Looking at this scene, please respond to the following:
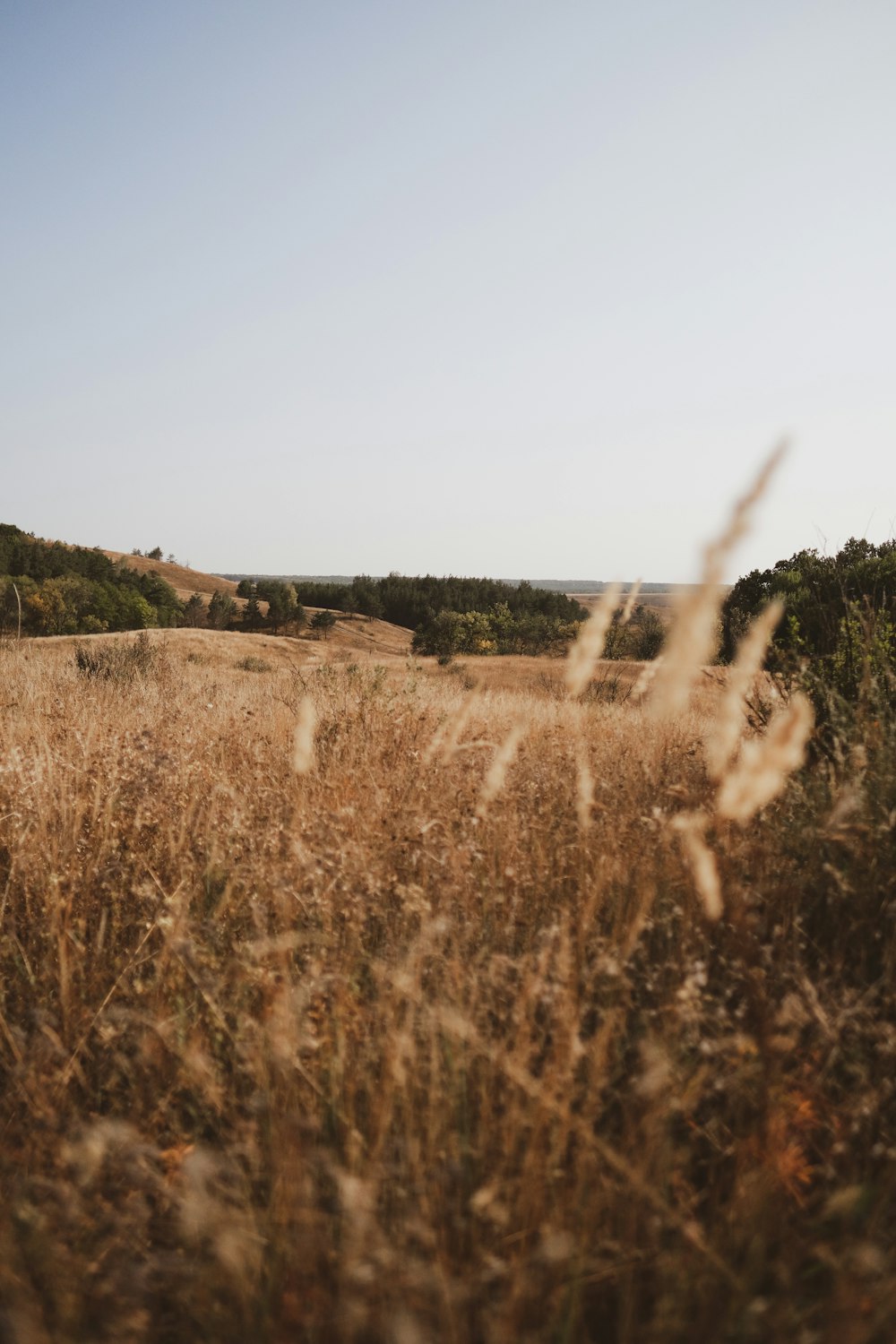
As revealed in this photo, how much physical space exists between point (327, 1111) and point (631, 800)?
2.01m

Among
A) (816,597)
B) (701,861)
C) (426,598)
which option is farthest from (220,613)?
(701,861)

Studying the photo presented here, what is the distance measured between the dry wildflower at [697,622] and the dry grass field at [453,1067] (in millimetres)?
233

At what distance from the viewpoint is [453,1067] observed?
1.49 meters

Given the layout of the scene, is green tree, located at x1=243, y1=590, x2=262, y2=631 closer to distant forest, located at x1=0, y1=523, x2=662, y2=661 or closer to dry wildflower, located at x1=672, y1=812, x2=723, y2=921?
distant forest, located at x1=0, y1=523, x2=662, y2=661

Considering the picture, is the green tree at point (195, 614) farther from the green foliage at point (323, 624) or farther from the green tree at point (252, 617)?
the green foliage at point (323, 624)

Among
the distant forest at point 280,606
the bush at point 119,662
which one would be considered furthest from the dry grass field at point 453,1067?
the distant forest at point 280,606

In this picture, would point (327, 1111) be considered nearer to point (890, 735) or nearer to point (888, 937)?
point (888, 937)

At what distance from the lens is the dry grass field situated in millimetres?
1177

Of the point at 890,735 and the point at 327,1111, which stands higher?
the point at 890,735

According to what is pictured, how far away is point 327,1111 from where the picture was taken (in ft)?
5.29

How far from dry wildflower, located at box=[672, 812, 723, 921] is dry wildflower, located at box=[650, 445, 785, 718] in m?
0.40

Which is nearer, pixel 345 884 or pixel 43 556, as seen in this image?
pixel 345 884

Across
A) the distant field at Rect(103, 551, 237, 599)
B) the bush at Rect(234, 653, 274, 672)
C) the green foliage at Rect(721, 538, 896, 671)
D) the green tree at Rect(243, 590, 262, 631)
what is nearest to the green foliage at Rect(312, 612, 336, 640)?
the green tree at Rect(243, 590, 262, 631)

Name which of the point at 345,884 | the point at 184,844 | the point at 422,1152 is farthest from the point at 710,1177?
the point at 184,844
